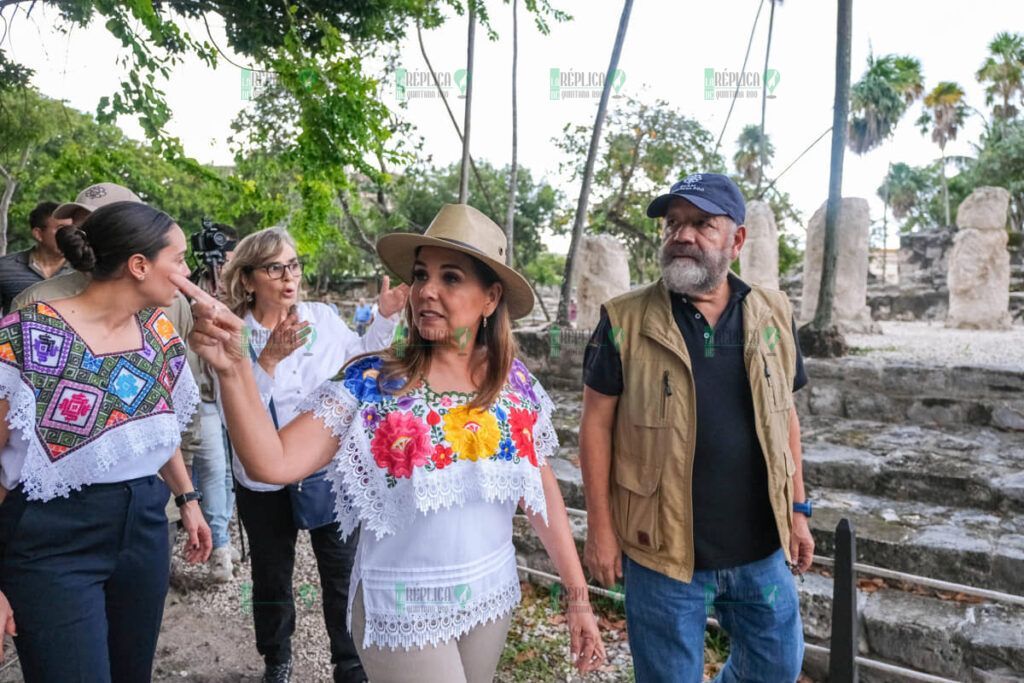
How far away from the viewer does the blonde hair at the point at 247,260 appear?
9.22 ft

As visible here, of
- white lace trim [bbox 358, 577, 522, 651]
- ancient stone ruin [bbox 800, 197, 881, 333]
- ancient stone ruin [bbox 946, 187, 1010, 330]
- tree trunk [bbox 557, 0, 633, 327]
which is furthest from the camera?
ancient stone ruin [bbox 946, 187, 1010, 330]

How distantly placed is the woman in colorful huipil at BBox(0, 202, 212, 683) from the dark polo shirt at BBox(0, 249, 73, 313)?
7.22 ft

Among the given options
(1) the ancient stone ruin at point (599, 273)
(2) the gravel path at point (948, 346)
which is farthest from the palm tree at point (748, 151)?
(1) the ancient stone ruin at point (599, 273)

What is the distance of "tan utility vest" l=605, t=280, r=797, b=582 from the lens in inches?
83.2

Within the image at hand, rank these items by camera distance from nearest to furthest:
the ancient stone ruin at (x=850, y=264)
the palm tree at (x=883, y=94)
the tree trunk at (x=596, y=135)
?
the tree trunk at (x=596, y=135), the ancient stone ruin at (x=850, y=264), the palm tree at (x=883, y=94)

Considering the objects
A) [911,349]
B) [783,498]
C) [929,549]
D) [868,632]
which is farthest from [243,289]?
[911,349]

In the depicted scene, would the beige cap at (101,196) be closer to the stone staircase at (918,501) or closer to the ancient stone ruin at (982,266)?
the stone staircase at (918,501)

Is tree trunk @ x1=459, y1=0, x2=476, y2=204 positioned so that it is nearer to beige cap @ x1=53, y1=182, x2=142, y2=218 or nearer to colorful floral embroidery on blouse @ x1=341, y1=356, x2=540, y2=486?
beige cap @ x1=53, y1=182, x2=142, y2=218

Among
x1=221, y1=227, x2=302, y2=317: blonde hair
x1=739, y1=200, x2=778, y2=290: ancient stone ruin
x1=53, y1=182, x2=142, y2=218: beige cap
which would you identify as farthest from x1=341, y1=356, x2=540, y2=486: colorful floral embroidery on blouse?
x1=739, y1=200, x2=778, y2=290: ancient stone ruin

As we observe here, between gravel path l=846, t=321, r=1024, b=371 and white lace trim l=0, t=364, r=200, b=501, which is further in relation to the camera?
gravel path l=846, t=321, r=1024, b=371

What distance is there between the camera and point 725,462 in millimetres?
2152

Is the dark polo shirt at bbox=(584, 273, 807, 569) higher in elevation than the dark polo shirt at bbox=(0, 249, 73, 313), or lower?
lower

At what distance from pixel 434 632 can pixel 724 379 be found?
3.74 feet

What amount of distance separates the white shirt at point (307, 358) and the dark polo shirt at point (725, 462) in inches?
49.5
